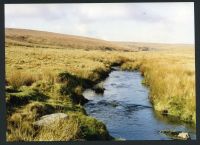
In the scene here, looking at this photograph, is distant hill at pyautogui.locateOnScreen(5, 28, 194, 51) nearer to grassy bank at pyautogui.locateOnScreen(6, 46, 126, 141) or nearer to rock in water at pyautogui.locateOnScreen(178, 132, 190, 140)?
grassy bank at pyautogui.locateOnScreen(6, 46, 126, 141)

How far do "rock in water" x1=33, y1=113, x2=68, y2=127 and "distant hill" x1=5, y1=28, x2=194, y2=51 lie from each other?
211 centimetres

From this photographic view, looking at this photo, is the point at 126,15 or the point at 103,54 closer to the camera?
the point at 126,15

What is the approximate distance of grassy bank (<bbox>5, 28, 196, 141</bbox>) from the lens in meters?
11.5

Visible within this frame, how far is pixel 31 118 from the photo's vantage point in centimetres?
1155

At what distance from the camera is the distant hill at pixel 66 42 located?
12820 millimetres

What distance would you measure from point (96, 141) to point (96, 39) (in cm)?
292

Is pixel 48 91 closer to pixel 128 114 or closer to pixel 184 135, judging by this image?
pixel 128 114

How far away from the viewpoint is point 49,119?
455 inches

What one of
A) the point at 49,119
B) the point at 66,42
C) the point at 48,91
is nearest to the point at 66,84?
the point at 48,91

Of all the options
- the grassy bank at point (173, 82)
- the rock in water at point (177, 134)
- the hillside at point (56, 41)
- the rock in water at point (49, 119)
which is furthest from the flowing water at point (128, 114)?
the hillside at point (56, 41)

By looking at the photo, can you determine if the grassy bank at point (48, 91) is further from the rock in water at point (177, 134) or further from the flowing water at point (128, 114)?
the rock in water at point (177, 134)

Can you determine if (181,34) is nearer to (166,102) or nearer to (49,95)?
(166,102)

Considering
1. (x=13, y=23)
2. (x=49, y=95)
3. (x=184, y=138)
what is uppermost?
(x=13, y=23)

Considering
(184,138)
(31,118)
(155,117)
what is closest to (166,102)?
(155,117)
